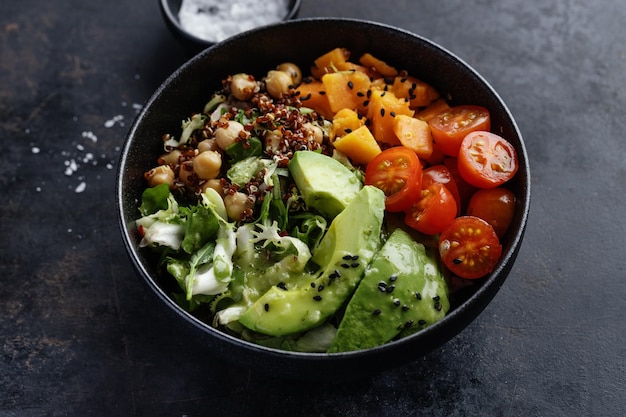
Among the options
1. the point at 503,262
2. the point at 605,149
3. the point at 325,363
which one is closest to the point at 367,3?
the point at 605,149

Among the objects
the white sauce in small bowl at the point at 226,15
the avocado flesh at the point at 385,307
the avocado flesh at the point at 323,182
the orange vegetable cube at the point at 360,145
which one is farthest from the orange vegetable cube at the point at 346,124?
the white sauce in small bowl at the point at 226,15

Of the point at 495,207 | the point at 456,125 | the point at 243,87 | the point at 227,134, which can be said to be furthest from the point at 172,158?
the point at 495,207

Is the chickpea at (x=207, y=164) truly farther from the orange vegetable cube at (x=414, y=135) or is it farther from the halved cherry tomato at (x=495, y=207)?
the halved cherry tomato at (x=495, y=207)

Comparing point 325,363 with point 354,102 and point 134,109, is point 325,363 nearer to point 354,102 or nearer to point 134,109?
point 354,102

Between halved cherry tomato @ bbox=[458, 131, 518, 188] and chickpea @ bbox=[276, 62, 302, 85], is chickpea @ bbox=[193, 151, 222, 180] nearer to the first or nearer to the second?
chickpea @ bbox=[276, 62, 302, 85]

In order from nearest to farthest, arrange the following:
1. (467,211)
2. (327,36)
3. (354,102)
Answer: (467,211), (354,102), (327,36)
